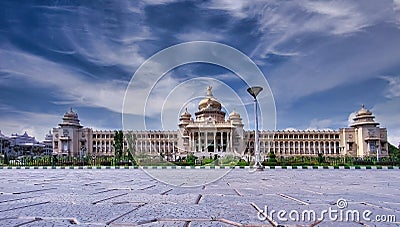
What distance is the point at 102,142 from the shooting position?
2896 inches

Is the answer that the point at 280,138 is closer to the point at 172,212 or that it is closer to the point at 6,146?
the point at 6,146

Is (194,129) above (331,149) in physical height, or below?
above

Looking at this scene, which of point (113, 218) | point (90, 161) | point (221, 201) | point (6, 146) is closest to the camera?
point (113, 218)

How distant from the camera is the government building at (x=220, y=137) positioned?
58000 mm

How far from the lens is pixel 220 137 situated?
195 feet

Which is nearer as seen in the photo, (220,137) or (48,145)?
(220,137)

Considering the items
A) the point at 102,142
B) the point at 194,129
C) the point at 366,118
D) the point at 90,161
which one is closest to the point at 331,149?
the point at 366,118

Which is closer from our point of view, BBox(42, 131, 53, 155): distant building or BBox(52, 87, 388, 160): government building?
BBox(52, 87, 388, 160): government building

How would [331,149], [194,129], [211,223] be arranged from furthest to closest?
[331,149]
[194,129]
[211,223]

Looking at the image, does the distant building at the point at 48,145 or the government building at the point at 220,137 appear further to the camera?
the distant building at the point at 48,145

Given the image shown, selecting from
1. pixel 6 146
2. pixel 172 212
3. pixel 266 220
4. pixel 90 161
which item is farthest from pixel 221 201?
pixel 6 146

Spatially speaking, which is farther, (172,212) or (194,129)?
(194,129)

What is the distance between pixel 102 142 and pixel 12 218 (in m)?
72.7

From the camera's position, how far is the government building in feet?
190
